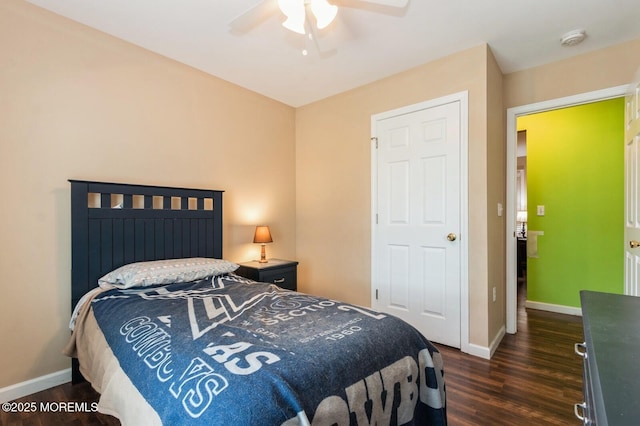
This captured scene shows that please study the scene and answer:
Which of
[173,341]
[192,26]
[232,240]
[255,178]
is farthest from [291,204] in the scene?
[173,341]

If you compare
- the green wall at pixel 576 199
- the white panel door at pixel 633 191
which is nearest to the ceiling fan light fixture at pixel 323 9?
the white panel door at pixel 633 191

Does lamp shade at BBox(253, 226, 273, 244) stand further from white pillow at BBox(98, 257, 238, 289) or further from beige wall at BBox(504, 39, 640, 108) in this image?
beige wall at BBox(504, 39, 640, 108)

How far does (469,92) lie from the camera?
100 inches

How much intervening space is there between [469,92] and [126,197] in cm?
295

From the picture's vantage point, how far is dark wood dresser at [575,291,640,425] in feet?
1.68

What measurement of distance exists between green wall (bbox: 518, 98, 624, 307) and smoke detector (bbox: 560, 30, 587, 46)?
59.4 inches

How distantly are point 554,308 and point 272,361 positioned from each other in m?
4.05

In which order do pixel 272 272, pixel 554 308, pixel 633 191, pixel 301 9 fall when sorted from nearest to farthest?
pixel 301 9 → pixel 633 191 → pixel 272 272 → pixel 554 308

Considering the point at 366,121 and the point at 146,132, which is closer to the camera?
the point at 146,132

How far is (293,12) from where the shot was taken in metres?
1.72

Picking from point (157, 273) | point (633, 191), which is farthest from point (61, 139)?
point (633, 191)

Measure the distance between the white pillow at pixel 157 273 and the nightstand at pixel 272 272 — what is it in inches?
22.0

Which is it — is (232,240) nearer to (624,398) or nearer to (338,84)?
(338,84)

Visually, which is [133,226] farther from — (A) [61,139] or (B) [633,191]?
(B) [633,191]
